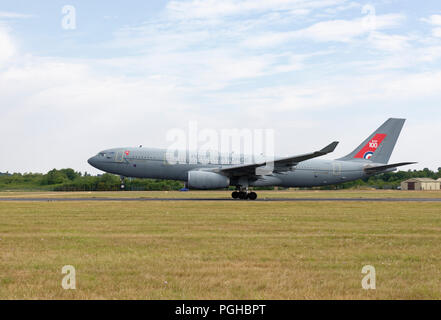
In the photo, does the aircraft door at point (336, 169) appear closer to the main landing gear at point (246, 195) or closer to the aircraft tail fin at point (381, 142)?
the aircraft tail fin at point (381, 142)

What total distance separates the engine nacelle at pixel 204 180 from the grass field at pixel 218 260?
19.1 meters

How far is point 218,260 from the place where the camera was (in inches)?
356

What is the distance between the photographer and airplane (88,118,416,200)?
35656 mm

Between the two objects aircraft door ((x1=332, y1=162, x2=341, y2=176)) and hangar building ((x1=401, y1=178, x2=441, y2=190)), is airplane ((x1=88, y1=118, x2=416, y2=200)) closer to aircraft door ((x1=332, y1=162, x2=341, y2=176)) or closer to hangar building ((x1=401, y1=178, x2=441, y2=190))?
aircraft door ((x1=332, y1=162, x2=341, y2=176))

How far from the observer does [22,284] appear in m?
7.02

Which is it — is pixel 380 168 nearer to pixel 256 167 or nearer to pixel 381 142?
pixel 381 142

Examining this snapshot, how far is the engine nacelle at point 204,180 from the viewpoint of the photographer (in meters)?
35.0

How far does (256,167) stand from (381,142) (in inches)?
557

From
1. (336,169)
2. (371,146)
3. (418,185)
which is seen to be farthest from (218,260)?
(418,185)
